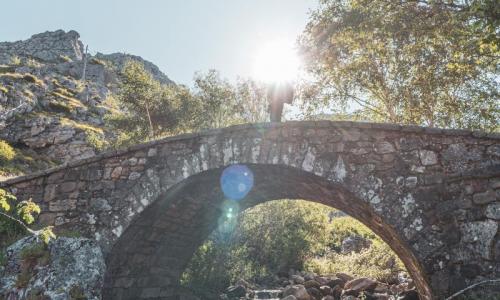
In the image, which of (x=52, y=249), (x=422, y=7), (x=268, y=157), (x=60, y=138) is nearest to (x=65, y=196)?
(x=52, y=249)

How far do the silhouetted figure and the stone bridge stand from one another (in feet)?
3.01

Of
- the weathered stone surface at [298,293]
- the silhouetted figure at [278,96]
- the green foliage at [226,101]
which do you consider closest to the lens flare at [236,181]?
the silhouetted figure at [278,96]

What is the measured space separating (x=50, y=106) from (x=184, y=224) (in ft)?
104

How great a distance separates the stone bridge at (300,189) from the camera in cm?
626

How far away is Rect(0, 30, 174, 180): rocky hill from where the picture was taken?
28.0 meters

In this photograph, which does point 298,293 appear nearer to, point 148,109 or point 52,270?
point 52,270

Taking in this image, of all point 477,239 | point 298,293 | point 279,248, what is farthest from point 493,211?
point 279,248

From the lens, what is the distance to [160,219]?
928 centimetres

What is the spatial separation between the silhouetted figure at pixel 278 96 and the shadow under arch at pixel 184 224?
1.24 metres

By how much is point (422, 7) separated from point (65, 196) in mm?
11488

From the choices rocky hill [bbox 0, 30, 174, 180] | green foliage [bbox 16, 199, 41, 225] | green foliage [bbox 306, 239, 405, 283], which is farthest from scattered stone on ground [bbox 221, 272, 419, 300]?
rocky hill [bbox 0, 30, 174, 180]

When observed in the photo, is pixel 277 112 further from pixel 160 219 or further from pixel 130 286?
pixel 130 286

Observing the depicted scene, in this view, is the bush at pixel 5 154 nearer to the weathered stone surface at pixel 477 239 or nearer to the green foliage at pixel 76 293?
the green foliage at pixel 76 293

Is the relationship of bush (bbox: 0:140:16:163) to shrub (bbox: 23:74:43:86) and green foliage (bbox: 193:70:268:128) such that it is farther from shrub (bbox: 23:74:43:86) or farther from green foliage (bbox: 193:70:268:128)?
shrub (bbox: 23:74:43:86)
